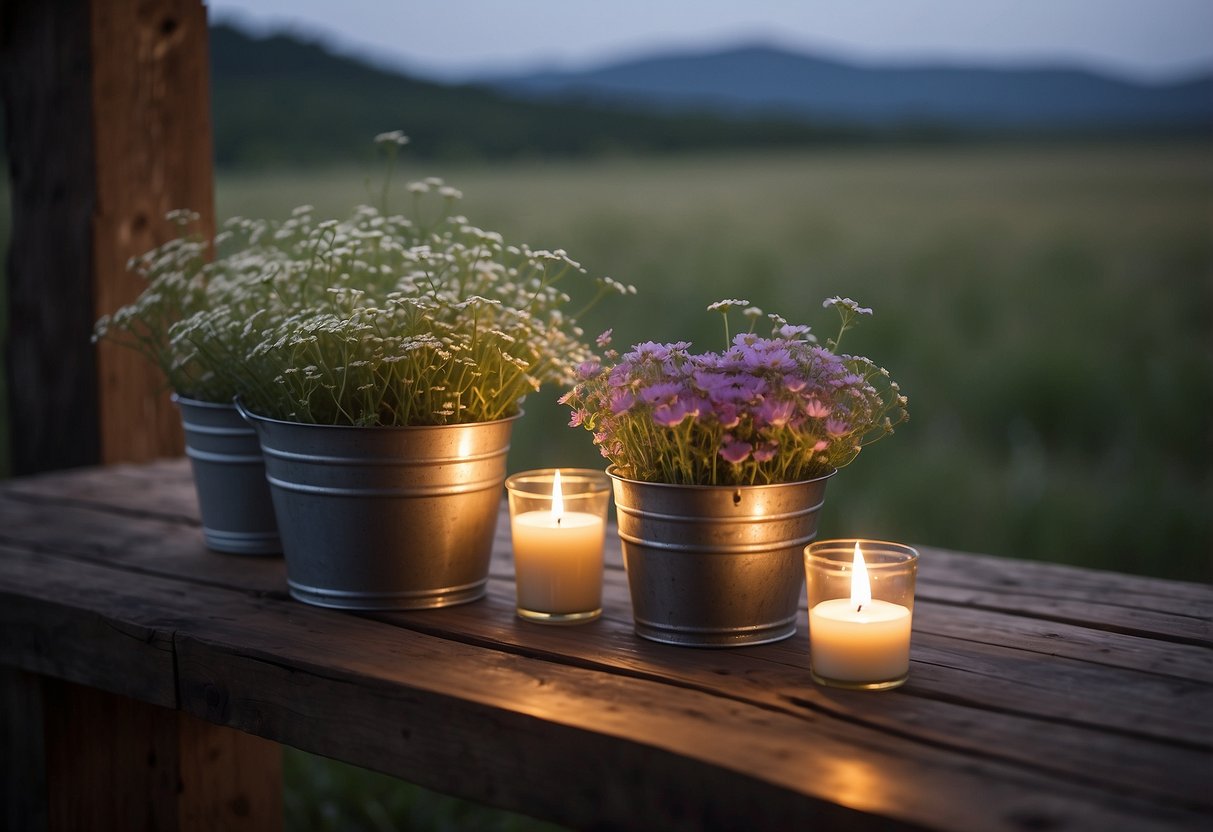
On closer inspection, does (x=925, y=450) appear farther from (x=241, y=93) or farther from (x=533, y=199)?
(x=241, y=93)

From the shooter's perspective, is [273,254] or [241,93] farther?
[241,93]

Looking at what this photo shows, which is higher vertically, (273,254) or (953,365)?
(273,254)

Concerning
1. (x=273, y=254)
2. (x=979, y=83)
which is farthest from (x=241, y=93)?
(x=273, y=254)

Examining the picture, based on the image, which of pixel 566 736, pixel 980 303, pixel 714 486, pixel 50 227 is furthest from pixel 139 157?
pixel 980 303

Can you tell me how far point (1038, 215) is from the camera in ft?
19.5

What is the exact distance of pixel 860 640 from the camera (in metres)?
1.02

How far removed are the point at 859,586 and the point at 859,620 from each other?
4cm

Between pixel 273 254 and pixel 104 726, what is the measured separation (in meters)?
0.70

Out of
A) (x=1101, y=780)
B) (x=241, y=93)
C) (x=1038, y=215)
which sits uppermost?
(x=241, y=93)

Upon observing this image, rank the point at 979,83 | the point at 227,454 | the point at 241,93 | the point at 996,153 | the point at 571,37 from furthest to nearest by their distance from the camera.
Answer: the point at 996,153 → the point at 241,93 → the point at 979,83 → the point at 571,37 → the point at 227,454

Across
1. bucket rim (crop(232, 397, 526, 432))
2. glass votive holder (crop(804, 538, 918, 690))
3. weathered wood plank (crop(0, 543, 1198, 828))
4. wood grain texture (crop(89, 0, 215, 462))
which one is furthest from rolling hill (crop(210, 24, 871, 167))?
glass votive holder (crop(804, 538, 918, 690))

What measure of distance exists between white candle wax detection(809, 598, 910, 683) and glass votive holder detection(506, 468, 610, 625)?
0.28 meters

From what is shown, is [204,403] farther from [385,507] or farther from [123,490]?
[123,490]

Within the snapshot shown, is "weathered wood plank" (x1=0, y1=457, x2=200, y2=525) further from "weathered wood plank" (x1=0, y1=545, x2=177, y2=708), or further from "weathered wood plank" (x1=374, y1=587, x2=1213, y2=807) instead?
"weathered wood plank" (x1=374, y1=587, x2=1213, y2=807)
